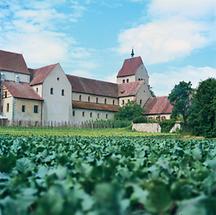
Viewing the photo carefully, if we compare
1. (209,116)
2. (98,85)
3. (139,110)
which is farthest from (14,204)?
(98,85)

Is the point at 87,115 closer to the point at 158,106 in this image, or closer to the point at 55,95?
the point at 55,95

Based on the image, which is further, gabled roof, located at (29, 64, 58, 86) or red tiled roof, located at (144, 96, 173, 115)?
red tiled roof, located at (144, 96, 173, 115)

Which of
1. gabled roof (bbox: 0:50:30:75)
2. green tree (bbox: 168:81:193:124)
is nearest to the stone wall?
green tree (bbox: 168:81:193:124)

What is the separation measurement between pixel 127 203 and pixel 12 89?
2543 inches

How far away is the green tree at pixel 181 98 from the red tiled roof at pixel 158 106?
178 inches

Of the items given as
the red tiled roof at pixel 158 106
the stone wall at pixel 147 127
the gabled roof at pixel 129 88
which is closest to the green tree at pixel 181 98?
the red tiled roof at pixel 158 106

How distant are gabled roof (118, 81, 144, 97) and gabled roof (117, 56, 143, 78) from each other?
4932mm

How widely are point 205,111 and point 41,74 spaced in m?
32.7

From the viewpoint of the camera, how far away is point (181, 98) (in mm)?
69125

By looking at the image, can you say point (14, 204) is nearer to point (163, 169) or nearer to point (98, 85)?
point (163, 169)

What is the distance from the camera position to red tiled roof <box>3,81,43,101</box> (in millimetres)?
63812

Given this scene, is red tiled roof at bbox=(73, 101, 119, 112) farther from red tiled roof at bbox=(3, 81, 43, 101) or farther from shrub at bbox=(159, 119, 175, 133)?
shrub at bbox=(159, 119, 175, 133)

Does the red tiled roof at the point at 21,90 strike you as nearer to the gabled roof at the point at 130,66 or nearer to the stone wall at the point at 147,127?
the stone wall at the point at 147,127

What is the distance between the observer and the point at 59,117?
68312 mm
